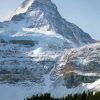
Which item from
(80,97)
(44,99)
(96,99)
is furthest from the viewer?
(44,99)

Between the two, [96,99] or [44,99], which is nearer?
[96,99]

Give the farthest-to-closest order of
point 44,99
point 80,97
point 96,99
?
point 44,99 < point 80,97 < point 96,99

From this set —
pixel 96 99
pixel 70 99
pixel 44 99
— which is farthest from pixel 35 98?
pixel 96 99

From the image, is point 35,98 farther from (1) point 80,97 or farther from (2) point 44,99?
(1) point 80,97

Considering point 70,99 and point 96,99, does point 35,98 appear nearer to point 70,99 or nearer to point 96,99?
point 70,99

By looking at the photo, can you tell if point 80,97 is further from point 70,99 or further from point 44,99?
point 44,99

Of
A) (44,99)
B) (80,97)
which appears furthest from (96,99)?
Result: (44,99)

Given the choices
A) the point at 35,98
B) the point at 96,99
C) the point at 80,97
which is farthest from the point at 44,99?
the point at 96,99
